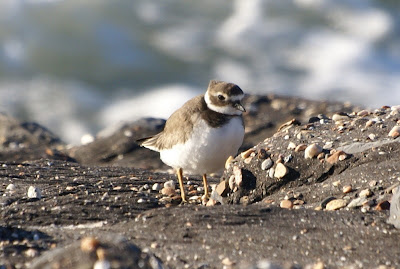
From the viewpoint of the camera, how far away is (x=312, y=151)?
4.91m

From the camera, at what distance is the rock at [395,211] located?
3.82 metres

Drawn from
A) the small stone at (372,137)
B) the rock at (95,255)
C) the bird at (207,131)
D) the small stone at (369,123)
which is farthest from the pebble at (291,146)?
the rock at (95,255)

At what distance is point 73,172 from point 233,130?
1993 mm

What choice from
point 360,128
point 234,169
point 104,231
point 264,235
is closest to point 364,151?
point 360,128

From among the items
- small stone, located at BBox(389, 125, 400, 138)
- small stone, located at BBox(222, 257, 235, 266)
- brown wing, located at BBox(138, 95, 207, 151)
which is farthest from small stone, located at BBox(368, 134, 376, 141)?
small stone, located at BBox(222, 257, 235, 266)

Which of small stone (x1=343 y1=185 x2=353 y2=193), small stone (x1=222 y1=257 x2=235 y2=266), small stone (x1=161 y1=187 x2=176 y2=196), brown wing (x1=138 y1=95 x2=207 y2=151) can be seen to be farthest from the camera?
small stone (x1=161 y1=187 x2=176 y2=196)

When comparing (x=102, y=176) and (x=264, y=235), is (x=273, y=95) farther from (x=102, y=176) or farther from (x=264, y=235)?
(x=264, y=235)

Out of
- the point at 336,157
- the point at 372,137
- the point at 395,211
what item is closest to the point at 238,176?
the point at 336,157

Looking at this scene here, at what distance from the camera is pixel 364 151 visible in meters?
4.92

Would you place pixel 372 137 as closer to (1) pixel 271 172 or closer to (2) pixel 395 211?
(1) pixel 271 172

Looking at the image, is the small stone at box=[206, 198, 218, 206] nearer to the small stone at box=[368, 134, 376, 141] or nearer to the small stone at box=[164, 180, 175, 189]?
the small stone at box=[164, 180, 175, 189]

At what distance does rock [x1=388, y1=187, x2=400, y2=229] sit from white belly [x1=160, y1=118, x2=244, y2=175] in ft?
4.89

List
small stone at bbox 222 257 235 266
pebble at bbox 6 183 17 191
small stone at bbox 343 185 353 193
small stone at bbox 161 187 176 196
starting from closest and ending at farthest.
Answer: small stone at bbox 222 257 235 266, small stone at bbox 343 185 353 193, pebble at bbox 6 183 17 191, small stone at bbox 161 187 176 196

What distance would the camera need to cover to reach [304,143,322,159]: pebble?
4.91 m
